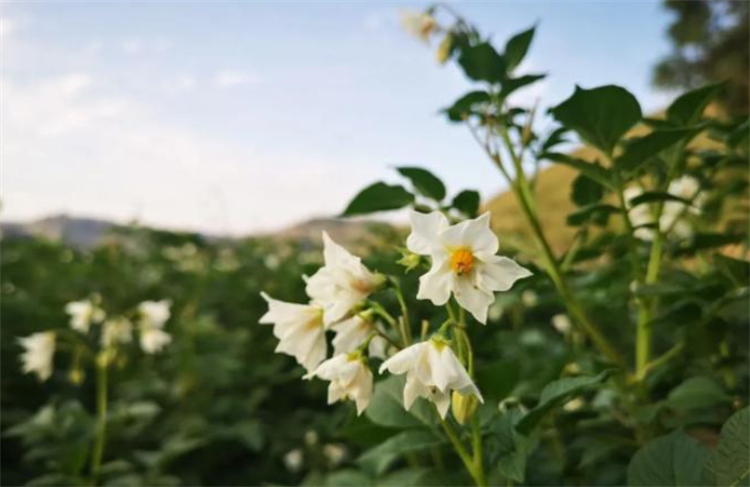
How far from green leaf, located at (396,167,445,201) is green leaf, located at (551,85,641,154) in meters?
0.19

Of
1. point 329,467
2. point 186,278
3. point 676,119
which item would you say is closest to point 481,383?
point 676,119

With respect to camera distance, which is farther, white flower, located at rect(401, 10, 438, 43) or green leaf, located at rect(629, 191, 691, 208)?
white flower, located at rect(401, 10, 438, 43)

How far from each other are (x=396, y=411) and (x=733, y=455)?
15.4 inches

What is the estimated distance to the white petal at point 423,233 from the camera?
72cm

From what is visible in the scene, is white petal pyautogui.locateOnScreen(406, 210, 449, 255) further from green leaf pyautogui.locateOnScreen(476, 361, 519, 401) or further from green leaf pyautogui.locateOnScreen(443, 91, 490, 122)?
green leaf pyautogui.locateOnScreen(443, 91, 490, 122)

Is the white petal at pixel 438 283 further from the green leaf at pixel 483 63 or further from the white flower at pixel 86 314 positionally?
the white flower at pixel 86 314

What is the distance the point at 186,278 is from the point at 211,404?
1334mm

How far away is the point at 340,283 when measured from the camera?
0.79 metres

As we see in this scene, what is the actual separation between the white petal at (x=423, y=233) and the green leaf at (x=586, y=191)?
538 millimetres

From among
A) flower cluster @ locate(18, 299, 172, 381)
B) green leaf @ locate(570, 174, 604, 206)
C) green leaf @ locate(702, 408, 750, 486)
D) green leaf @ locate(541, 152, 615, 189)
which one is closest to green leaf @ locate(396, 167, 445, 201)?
green leaf @ locate(541, 152, 615, 189)

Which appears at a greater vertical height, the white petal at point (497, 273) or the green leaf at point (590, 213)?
the green leaf at point (590, 213)

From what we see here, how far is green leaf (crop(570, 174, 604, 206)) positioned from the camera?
1.19 meters

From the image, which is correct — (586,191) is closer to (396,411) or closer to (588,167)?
(588,167)

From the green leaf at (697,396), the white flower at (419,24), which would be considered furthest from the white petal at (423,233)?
the white flower at (419,24)
